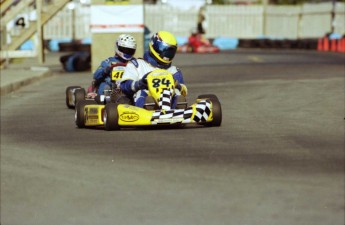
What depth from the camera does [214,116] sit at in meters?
12.1

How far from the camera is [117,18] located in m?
22.9

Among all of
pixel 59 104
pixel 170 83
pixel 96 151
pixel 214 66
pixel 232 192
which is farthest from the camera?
pixel 214 66

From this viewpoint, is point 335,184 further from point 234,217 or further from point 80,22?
point 80,22

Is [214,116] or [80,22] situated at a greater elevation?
[214,116]

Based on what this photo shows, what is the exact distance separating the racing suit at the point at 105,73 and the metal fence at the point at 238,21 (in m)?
34.0

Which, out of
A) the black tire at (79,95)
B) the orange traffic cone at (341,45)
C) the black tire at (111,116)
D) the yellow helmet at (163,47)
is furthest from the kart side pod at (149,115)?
the orange traffic cone at (341,45)

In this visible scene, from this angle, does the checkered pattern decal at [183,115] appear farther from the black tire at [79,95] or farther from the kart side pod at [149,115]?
the black tire at [79,95]

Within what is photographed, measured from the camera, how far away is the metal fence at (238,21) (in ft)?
160

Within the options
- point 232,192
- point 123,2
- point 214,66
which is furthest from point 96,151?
point 214,66

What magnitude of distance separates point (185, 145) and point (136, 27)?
12.1 meters

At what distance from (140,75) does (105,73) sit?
1.51 meters

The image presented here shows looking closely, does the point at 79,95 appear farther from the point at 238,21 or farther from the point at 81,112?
the point at 238,21

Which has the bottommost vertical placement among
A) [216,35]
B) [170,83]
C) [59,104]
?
[216,35]

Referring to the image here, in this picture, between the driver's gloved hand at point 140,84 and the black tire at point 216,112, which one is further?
the black tire at point 216,112
